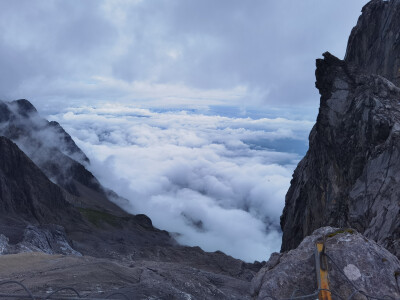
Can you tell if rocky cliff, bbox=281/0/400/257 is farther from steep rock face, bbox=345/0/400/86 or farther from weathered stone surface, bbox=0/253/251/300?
weathered stone surface, bbox=0/253/251/300

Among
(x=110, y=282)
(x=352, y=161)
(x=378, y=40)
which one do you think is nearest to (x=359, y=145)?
(x=352, y=161)

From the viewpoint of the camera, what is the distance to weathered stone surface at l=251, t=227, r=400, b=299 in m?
11.5

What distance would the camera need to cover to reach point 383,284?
11.6m

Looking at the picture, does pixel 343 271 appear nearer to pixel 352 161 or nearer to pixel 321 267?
pixel 321 267

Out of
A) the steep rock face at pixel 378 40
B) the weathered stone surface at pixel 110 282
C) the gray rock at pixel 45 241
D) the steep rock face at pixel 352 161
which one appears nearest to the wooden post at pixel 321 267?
the weathered stone surface at pixel 110 282

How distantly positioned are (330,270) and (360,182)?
27.3 meters

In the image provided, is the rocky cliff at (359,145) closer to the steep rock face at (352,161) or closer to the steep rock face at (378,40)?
the steep rock face at (352,161)

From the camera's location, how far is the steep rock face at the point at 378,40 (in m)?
50.2

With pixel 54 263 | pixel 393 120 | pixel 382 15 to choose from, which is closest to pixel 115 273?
pixel 54 263

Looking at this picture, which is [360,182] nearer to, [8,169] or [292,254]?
[292,254]

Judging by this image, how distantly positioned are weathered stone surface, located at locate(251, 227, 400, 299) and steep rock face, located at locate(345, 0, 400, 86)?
136 ft

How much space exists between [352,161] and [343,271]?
106 ft

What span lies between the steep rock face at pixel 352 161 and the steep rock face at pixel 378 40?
6059 mm

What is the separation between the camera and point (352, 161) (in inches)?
1640
